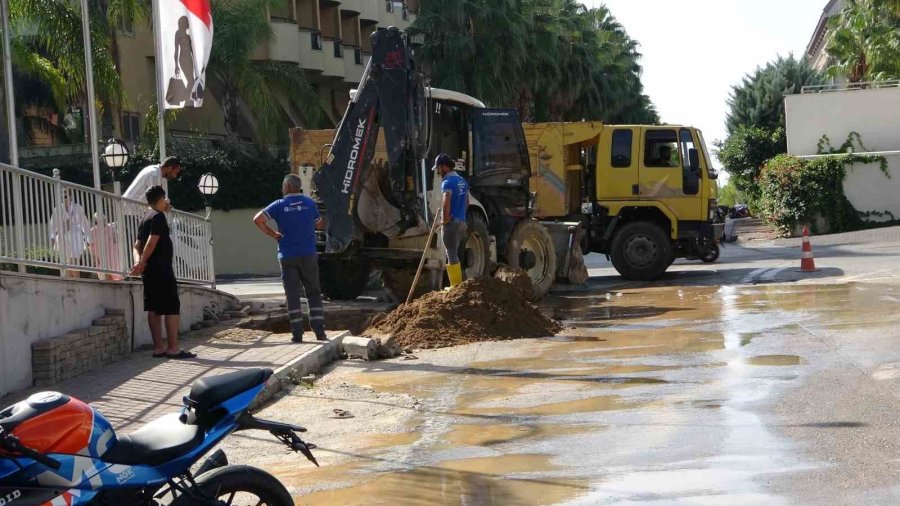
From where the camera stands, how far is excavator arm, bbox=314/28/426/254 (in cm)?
1611

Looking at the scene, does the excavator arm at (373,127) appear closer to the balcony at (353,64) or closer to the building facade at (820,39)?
the balcony at (353,64)

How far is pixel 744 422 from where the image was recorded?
7.74 m

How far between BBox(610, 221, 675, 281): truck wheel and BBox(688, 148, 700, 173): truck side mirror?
4.25ft

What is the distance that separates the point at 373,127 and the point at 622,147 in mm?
6711

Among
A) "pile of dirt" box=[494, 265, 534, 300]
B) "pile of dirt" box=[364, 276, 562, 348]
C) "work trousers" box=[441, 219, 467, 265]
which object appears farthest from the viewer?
"work trousers" box=[441, 219, 467, 265]

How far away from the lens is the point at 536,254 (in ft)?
63.8

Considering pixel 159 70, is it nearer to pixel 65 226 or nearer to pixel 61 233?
pixel 65 226

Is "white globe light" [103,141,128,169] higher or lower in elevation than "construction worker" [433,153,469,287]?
higher

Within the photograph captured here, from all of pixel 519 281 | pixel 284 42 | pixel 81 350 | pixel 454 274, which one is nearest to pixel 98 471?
pixel 81 350

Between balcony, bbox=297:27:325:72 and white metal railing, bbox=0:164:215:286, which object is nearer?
white metal railing, bbox=0:164:215:286

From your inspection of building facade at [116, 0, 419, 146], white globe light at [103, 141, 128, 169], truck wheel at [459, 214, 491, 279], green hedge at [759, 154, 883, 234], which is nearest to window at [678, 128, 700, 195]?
truck wheel at [459, 214, 491, 279]

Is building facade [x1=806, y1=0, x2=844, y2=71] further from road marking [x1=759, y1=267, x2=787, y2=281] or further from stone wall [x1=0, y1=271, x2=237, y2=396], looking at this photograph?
stone wall [x1=0, y1=271, x2=237, y2=396]

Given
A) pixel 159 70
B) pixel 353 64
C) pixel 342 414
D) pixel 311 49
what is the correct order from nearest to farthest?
pixel 342 414, pixel 159 70, pixel 311 49, pixel 353 64

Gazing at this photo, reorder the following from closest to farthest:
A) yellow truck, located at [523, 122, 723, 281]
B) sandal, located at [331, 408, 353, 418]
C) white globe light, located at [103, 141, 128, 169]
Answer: sandal, located at [331, 408, 353, 418], yellow truck, located at [523, 122, 723, 281], white globe light, located at [103, 141, 128, 169]
